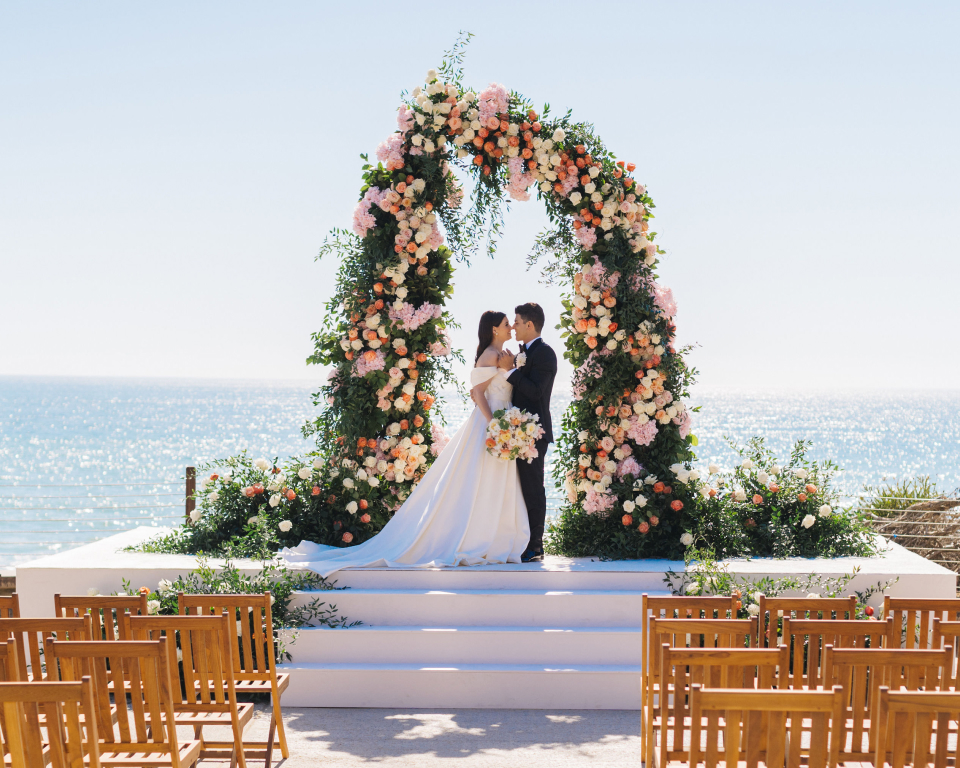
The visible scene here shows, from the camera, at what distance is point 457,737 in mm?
4977

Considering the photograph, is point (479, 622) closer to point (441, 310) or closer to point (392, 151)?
point (441, 310)

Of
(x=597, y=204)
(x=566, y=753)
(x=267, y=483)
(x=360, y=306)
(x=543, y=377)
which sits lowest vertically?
(x=566, y=753)

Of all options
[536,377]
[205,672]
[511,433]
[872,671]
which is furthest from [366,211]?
[872,671]

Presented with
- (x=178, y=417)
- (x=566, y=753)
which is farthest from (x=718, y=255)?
(x=566, y=753)

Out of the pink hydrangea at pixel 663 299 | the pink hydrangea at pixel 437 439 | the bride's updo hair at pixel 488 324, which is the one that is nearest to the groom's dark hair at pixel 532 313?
the bride's updo hair at pixel 488 324

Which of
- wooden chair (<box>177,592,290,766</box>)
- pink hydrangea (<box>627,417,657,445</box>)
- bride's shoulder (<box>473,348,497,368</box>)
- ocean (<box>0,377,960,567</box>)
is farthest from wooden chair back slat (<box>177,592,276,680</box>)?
ocean (<box>0,377,960,567</box>)

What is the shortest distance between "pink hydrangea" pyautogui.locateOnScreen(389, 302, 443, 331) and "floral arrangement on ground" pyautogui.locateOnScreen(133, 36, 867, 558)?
0.05 ft

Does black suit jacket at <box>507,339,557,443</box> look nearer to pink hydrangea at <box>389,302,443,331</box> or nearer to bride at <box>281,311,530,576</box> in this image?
bride at <box>281,311,530,576</box>

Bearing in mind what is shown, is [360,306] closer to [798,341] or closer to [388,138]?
[388,138]

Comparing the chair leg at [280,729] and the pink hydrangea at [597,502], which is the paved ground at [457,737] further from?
the pink hydrangea at [597,502]

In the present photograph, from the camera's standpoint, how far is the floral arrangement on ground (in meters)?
7.25

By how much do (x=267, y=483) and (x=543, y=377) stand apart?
96.4 inches

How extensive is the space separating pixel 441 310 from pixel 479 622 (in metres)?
2.73

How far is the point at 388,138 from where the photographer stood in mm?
7375
